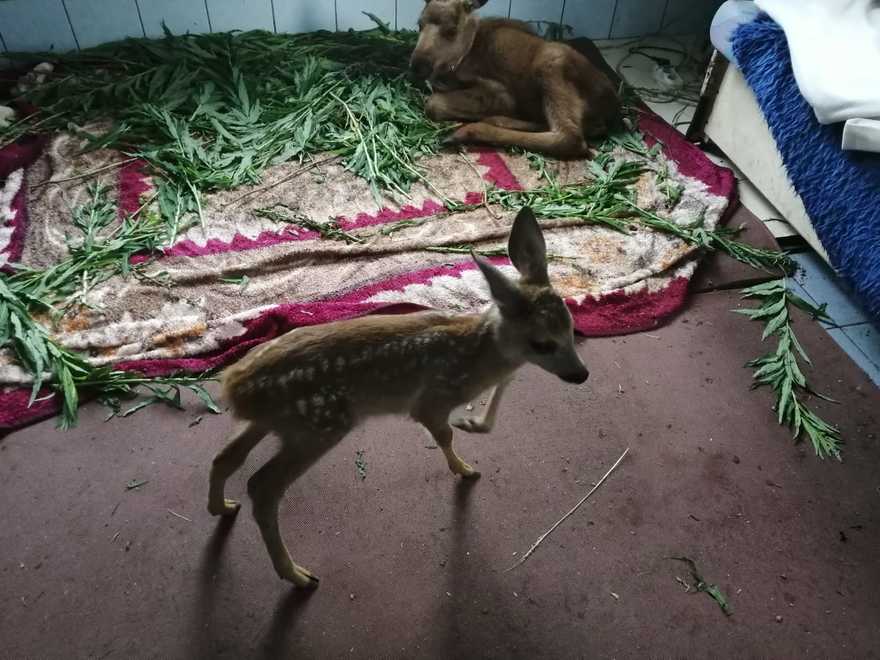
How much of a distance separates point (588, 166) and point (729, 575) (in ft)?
8.78

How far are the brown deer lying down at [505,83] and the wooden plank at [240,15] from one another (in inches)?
53.1

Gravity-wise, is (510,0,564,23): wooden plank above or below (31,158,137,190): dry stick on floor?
above

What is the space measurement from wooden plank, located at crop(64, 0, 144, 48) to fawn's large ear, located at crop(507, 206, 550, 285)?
4.07 m

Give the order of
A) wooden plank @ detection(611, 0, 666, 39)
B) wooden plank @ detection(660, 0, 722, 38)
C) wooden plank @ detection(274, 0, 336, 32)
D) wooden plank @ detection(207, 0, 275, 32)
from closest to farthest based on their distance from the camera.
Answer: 1. wooden plank @ detection(207, 0, 275, 32)
2. wooden plank @ detection(274, 0, 336, 32)
3. wooden plank @ detection(611, 0, 666, 39)
4. wooden plank @ detection(660, 0, 722, 38)

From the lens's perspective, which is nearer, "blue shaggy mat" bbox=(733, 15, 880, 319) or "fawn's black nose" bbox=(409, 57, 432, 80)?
"blue shaggy mat" bbox=(733, 15, 880, 319)

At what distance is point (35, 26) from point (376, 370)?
4271 millimetres

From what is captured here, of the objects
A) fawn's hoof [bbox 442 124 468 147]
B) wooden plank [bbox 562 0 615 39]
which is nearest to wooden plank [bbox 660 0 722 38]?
wooden plank [bbox 562 0 615 39]

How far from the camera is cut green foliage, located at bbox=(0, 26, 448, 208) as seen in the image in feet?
12.8

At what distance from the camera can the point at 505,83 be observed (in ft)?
14.6

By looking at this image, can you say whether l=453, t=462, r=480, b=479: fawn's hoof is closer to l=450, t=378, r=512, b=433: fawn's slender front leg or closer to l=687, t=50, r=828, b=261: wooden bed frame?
l=450, t=378, r=512, b=433: fawn's slender front leg

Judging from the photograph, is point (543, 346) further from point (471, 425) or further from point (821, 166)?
point (821, 166)

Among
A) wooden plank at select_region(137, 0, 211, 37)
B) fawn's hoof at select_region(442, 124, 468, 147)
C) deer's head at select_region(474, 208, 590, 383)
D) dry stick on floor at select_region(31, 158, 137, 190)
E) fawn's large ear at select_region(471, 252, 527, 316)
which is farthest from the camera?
wooden plank at select_region(137, 0, 211, 37)

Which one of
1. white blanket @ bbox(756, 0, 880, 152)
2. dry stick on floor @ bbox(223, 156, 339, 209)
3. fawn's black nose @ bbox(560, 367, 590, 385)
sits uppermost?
white blanket @ bbox(756, 0, 880, 152)

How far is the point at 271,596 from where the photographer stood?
2.20 meters
